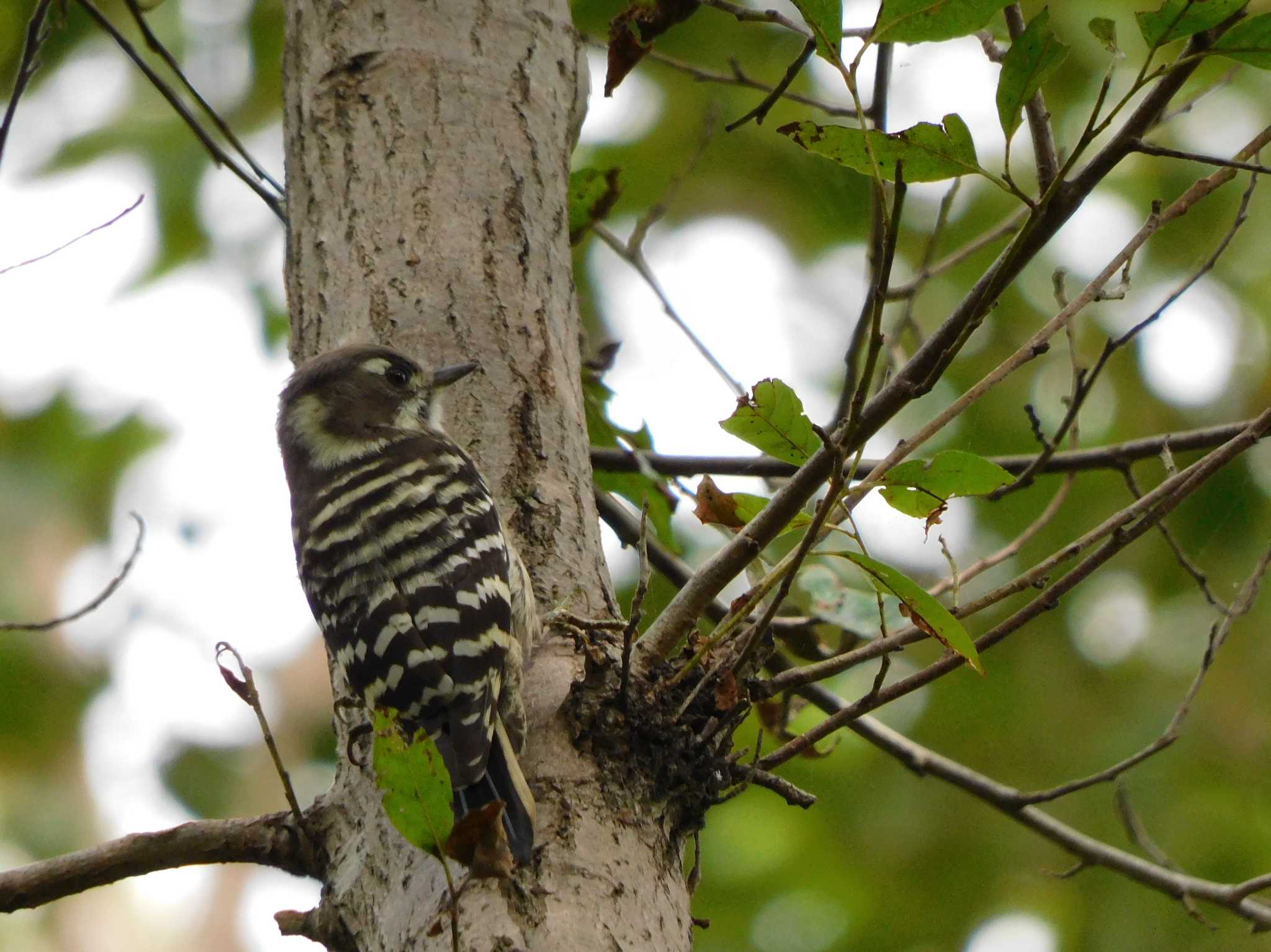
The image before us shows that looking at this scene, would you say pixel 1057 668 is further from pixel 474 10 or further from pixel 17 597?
pixel 17 597

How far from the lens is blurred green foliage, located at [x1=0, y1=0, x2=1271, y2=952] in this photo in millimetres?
5609

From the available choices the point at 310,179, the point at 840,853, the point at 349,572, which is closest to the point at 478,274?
the point at 310,179

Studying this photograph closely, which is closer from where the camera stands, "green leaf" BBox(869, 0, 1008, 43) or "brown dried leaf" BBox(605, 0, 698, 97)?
"green leaf" BBox(869, 0, 1008, 43)

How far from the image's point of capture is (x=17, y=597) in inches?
302

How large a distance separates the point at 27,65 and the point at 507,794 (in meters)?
1.80

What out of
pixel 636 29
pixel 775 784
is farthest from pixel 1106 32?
pixel 636 29

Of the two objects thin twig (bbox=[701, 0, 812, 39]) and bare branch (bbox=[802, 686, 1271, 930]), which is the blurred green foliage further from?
thin twig (bbox=[701, 0, 812, 39])

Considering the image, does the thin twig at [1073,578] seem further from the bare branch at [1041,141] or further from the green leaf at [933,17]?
the green leaf at [933,17]

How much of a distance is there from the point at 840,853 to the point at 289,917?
4.76 meters

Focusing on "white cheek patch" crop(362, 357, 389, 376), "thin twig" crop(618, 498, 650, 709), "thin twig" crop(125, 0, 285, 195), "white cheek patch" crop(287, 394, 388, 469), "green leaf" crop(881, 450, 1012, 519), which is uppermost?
"thin twig" crop(125, 0, 285, 195)

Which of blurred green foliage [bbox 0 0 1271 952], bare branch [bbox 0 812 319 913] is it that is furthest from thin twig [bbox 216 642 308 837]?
blurred green foliage [bbox 0 0 1271 952]

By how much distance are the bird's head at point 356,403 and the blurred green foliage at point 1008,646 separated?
6.47ft

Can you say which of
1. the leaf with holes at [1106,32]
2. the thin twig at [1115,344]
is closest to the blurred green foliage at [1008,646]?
the thin twig at [1115,344]

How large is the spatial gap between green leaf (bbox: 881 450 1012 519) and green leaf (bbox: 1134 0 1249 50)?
58cm
